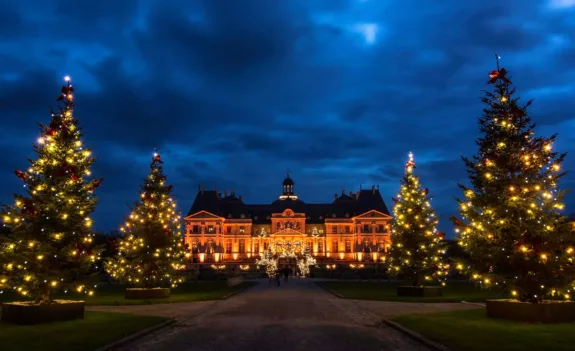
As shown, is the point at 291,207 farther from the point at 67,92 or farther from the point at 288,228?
the point at 67,92

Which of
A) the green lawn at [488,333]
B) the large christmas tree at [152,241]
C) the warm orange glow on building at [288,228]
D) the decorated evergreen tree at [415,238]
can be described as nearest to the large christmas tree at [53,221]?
the large christmas tree at [152,241]

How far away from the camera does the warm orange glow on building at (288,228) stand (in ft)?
370

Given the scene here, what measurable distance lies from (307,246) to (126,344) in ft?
331

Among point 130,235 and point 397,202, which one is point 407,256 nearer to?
point 397,202

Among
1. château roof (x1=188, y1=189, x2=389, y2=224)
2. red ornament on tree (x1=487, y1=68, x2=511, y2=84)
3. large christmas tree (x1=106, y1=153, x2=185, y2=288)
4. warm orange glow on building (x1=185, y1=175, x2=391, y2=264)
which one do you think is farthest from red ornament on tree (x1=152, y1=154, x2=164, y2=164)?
château roof (x1=188, y1=189, x2=389, y2=224)

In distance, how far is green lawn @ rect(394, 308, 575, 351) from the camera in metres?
13.2

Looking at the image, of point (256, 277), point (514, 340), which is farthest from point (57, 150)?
point (256, 277)

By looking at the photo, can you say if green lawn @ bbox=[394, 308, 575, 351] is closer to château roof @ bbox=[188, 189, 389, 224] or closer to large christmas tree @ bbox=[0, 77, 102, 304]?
large christmas tree @ bbox=[0, 77, 102, 304]

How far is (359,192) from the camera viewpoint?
12175 centimetres

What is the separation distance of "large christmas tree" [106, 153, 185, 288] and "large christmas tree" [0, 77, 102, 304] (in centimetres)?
1072

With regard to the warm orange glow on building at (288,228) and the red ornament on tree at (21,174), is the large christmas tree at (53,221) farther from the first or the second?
the warm orange glow on building at (288,228)

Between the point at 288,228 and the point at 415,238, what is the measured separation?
81857 millimetres

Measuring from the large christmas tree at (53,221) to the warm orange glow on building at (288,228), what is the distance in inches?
3503

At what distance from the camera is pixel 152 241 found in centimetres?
3278
